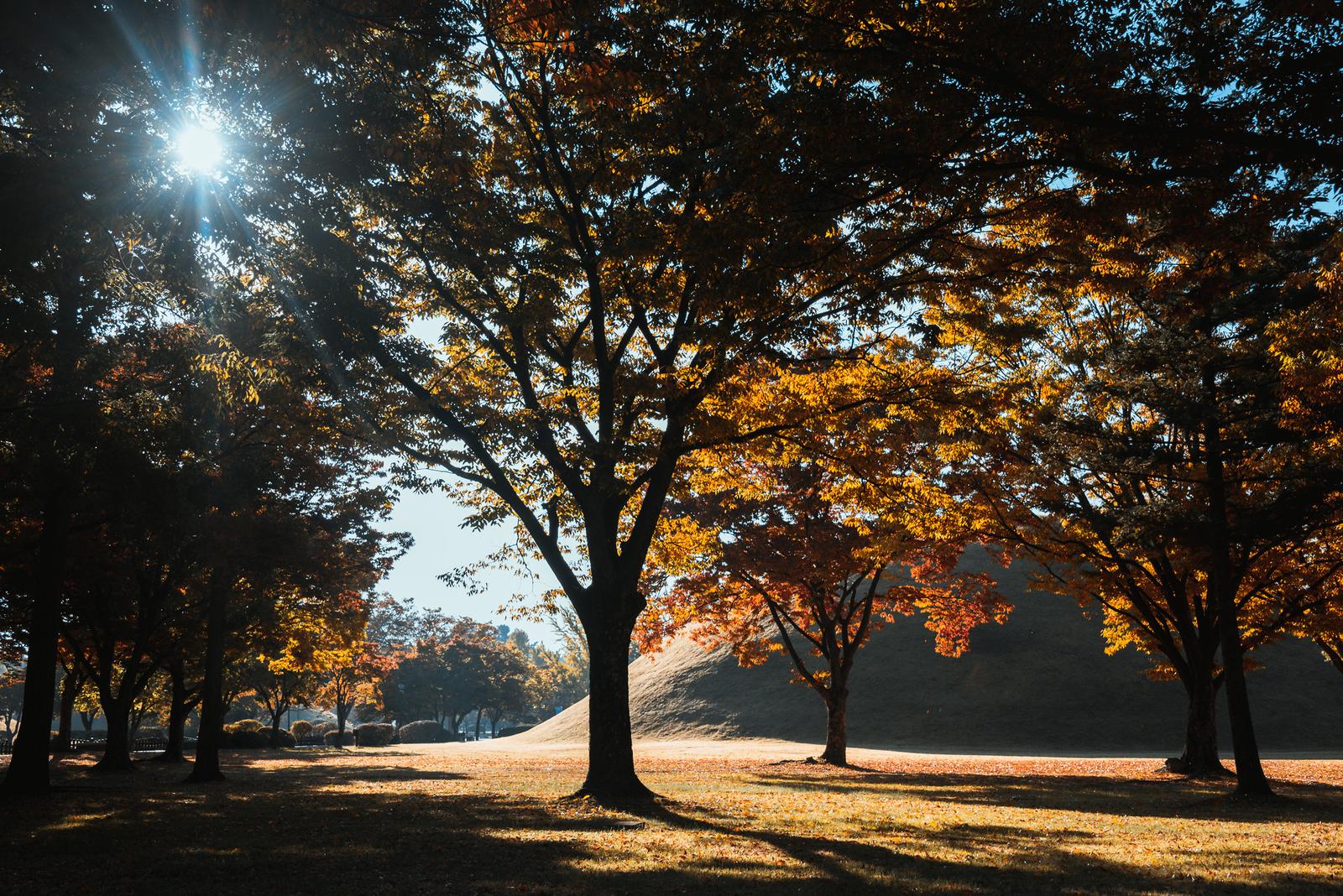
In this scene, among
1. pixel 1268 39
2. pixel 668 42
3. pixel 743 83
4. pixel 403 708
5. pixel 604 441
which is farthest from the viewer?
pixel 403 708

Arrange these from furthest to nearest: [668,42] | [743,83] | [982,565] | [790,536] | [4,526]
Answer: [982,565]
[790,536]
[4,526]
[668,42]
[743,83]

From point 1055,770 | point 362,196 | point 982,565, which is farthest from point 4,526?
point 982,565

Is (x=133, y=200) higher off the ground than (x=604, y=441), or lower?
higher

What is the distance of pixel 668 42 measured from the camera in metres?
10.8

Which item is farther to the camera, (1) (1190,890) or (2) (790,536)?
(2) (790,536)

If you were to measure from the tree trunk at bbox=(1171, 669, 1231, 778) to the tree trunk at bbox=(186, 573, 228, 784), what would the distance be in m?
25.4

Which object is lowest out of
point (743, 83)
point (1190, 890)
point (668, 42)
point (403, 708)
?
point (403, 708)

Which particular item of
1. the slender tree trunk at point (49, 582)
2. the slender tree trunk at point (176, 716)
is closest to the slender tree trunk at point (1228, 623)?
the slender tree trunk at point (49, 582)

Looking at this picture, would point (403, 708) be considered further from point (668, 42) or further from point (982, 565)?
point (668, 42)

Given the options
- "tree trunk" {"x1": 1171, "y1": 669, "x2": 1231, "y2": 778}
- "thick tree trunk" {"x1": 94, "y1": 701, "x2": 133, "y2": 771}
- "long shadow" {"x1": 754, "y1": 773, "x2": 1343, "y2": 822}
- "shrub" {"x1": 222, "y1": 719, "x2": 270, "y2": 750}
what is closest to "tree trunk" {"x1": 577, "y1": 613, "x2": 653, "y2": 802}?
"long shadow" {"x1": 754, "y1": 773, "x2": 1343, "y2": 822}

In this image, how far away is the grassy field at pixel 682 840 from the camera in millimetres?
7418

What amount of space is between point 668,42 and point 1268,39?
6.51 metres

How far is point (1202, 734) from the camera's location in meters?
23.4

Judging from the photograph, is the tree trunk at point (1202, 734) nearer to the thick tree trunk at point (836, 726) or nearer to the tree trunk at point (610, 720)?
the thick tree trunk at point (836, 726)
